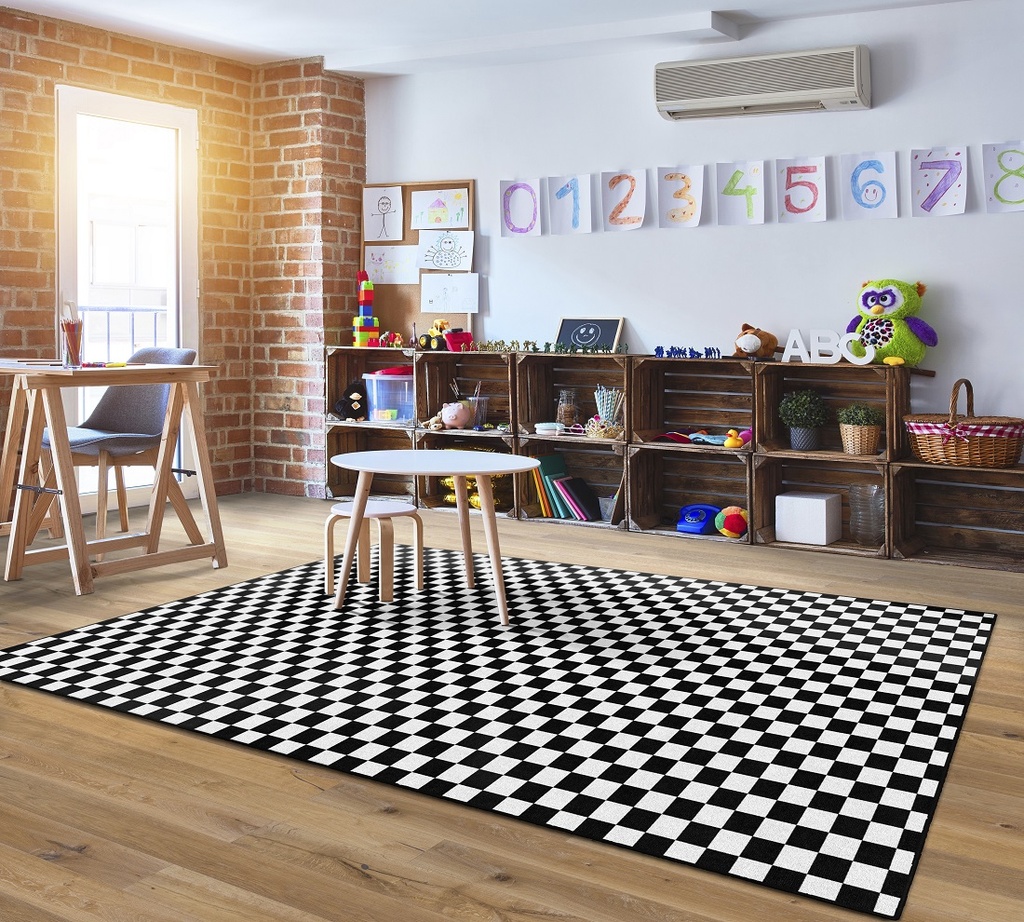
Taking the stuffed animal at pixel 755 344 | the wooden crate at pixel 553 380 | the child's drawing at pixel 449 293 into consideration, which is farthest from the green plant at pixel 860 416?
the child's drawing at pixel 449 293

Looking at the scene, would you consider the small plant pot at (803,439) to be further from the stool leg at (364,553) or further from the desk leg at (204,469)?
the desk leg at (204,469)

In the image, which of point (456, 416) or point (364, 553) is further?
point (456, 416)

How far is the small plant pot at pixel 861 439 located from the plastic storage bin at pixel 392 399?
232 cm

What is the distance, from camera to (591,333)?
5688 millimetres

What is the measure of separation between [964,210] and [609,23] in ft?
5.95

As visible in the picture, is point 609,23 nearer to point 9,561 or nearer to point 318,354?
point 318,354

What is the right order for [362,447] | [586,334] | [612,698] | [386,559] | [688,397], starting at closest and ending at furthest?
[612,698] < [386,559] < [688,397] < [586,334] < [362,447]

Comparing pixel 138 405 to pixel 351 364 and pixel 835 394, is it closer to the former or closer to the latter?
pixel 351 364

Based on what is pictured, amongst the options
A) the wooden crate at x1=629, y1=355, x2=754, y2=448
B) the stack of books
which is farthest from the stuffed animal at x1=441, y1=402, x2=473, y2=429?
the wooden crate at x1=629, y1=355, x2=754, y2=448

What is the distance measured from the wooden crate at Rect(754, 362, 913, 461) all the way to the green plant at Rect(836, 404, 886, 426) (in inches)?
2.8

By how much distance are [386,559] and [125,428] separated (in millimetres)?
1575

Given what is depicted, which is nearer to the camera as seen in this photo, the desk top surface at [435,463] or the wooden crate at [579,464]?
the desk top surface at [435,463]

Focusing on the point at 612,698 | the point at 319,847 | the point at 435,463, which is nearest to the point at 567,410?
the point at 435,463

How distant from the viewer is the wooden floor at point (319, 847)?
1.96 metres
